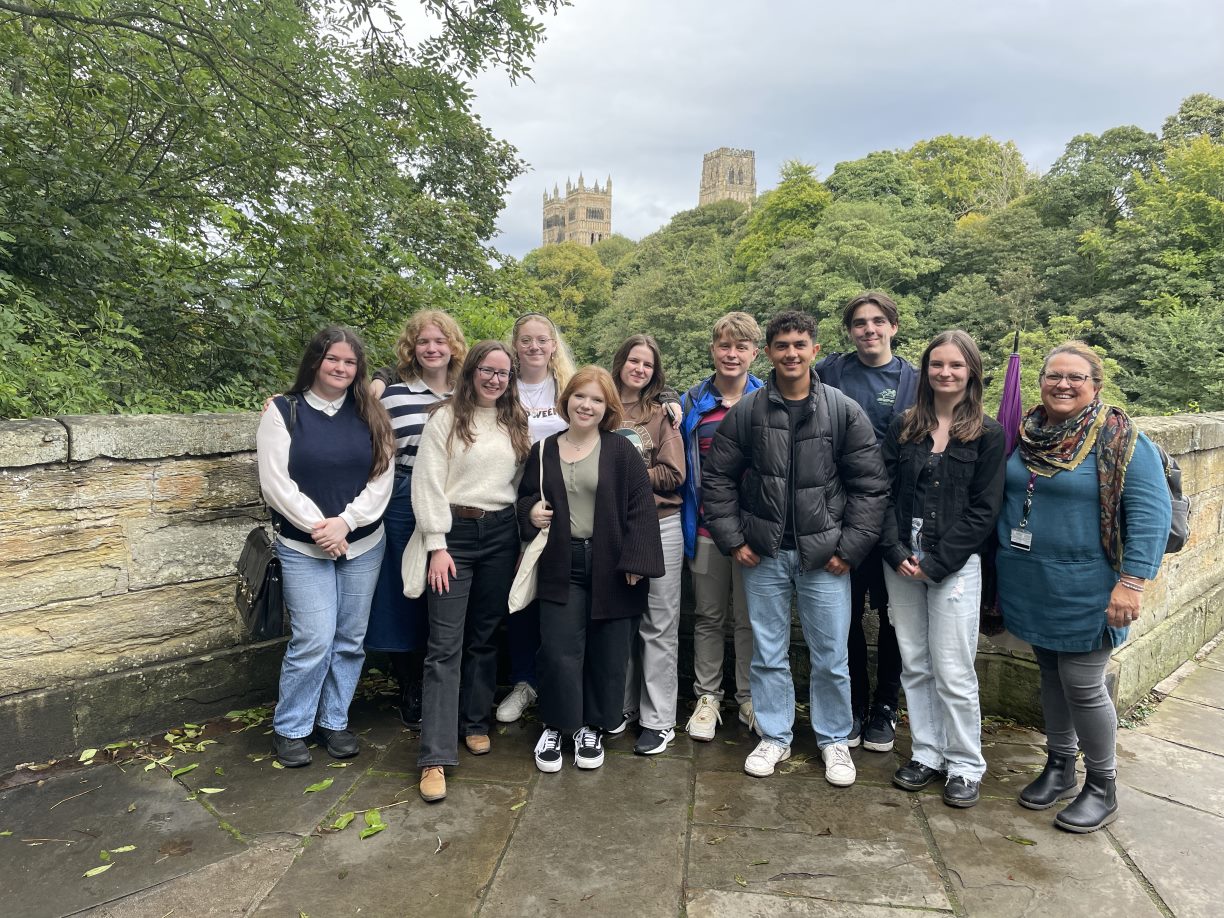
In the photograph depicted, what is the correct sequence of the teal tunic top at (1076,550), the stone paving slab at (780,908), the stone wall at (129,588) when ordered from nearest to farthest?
the stone paving slab at (780,908) → the teal tunic top at (1076,550) → the stone wall at (129,588)

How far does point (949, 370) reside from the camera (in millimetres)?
2926

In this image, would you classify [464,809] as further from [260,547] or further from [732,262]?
[732,262]

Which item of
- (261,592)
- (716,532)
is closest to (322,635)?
(261,592)

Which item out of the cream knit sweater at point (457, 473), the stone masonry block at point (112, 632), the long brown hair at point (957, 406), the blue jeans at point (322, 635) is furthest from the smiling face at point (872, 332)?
the stone masonry block at point (112, 632)

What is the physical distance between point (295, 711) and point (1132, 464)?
325cm

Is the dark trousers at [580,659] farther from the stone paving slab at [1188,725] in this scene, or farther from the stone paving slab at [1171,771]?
the stone paving slab at [1188,725]

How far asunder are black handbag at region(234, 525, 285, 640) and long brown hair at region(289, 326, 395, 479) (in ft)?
1.71

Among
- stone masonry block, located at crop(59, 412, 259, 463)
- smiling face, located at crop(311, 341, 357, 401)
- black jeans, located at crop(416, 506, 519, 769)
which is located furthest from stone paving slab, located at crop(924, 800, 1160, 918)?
stone masonry block, located at crop(59, 412, 259, 463)

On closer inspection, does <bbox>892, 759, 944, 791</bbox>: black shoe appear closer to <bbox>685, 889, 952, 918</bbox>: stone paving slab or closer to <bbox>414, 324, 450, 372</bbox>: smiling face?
<bbox>685, 889, 952, 918</bbox>: stone paving slab

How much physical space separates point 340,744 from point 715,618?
5.58ft

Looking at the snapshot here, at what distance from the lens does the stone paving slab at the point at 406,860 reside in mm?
2264

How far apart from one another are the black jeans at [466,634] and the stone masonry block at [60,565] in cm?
129

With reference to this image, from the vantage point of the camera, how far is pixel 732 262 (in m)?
43.9

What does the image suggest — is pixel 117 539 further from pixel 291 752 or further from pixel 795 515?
pixel 795 515
